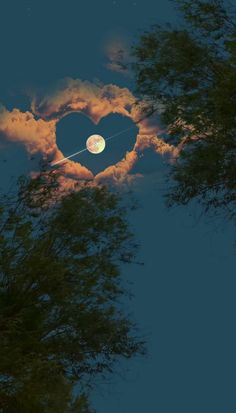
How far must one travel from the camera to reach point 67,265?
34688 millimetres

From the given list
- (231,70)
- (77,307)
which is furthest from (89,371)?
(231,70)

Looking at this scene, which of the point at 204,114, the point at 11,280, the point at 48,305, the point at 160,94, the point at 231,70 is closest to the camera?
the point at 231,70

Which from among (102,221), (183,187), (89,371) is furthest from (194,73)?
(89,371)

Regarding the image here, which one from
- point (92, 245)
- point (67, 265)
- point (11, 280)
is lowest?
point (11, 280)

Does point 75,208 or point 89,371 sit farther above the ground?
point 75,208

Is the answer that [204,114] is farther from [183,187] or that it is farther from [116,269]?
[116,269]

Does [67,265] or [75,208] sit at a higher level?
[75,208]

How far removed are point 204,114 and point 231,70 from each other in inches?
91.6

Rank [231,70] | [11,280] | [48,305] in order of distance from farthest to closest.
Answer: [48,305]
[11,280]
[231,70]

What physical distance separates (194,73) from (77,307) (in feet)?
39.2

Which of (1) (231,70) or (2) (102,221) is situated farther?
(2) (102,221)

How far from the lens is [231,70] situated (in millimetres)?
24844

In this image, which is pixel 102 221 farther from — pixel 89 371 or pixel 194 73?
pixel 194 73

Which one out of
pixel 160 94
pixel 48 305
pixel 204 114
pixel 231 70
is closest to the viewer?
pixel 231 70
